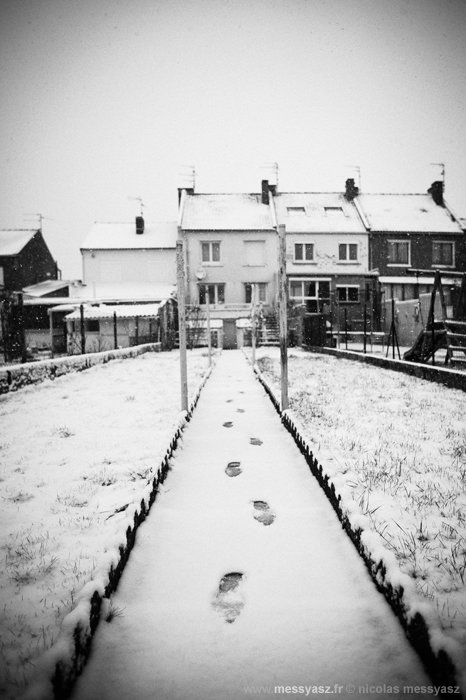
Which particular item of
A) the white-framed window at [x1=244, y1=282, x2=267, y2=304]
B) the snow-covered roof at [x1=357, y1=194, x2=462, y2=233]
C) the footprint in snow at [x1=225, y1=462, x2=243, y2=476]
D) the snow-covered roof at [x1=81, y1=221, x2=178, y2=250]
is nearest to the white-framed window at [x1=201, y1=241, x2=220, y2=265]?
the snow-covered roof at [x1=81, y1=221, x2=178, y2=250]

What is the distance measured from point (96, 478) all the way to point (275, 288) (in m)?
25.4

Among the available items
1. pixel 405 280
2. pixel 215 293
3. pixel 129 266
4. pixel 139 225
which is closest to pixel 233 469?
pixel 215 293

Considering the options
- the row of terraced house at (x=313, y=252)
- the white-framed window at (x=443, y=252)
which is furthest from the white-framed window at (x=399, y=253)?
the white-framed window at (x=443, y=252)

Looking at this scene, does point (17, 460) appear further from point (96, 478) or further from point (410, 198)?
point (410, 198)

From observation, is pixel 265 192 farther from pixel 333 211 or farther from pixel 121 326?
pixel 121 326

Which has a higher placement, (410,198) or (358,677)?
(410,198)

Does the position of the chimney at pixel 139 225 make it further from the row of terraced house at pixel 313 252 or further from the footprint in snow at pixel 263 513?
the footprint in snow at pixel 263 513

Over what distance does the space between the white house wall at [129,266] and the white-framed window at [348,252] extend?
12755 mm

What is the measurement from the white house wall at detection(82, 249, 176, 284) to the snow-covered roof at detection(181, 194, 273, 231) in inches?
125

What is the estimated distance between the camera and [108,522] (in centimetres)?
211

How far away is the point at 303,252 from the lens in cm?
2742

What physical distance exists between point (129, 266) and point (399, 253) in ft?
67.6

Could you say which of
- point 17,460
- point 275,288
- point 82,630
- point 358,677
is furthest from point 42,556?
point 275,288

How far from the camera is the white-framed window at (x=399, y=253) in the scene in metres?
27.4
